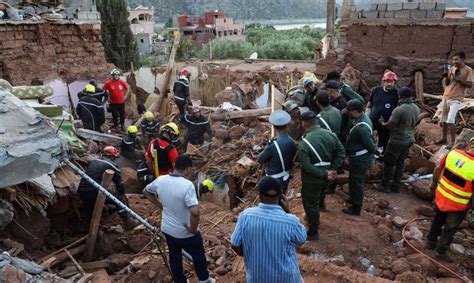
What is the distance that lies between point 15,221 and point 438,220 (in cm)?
520

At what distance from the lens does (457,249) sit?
4.61 metres

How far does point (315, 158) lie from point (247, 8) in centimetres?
13257

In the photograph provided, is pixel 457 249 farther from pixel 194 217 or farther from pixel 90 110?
pixel 90 110

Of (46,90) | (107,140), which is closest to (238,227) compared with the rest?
(46,90)

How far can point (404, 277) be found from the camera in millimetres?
4039

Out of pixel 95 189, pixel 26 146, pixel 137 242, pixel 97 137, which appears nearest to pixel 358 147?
pixel 137 242

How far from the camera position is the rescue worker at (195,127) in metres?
8.57

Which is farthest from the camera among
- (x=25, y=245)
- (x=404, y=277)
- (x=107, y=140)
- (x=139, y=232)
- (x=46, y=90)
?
(x=107, y=140)

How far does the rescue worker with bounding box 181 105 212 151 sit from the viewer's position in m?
8.57

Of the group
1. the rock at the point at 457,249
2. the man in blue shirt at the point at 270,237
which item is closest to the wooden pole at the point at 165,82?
the rock at the point at 457,249

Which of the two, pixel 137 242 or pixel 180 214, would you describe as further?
pixel 137 242

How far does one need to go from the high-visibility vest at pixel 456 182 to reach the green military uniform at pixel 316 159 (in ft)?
3.83

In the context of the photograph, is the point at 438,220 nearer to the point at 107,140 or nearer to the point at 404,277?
the point at 404,277

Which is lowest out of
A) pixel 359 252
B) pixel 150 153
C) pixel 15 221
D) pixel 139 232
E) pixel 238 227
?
pixel 139 232
